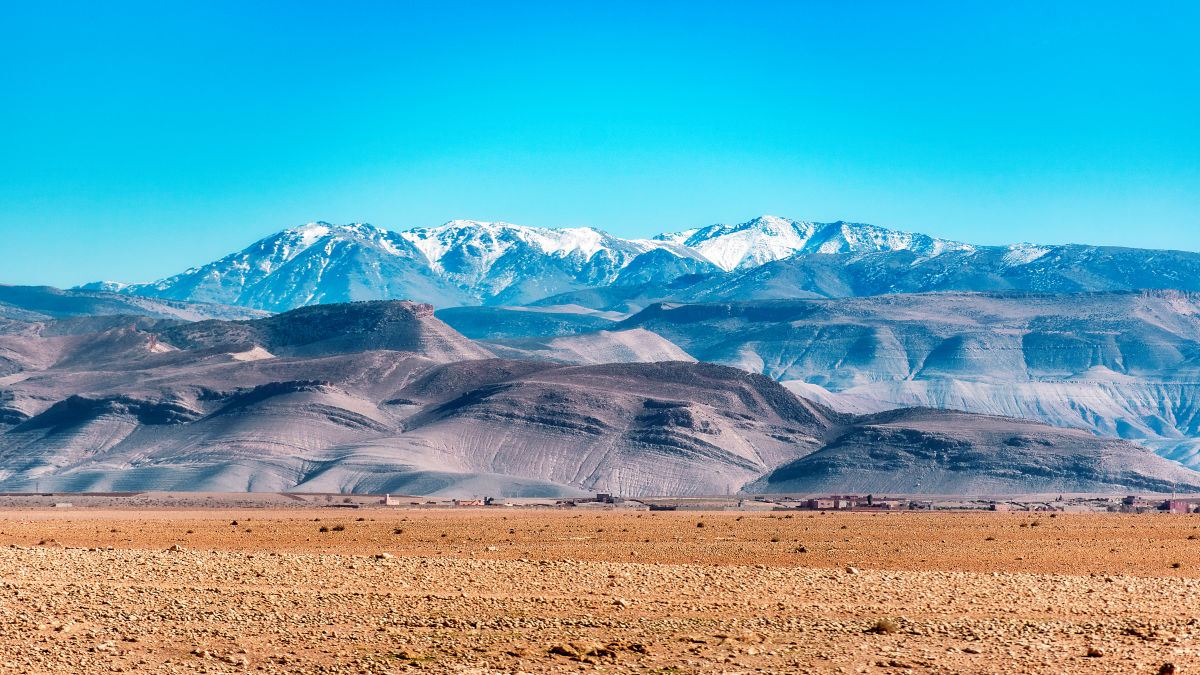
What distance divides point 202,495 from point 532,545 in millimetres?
84989

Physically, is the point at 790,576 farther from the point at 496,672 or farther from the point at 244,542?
Result: the point at 244,542

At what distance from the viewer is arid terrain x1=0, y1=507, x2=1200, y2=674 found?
26266mm

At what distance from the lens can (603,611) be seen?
31.8 m

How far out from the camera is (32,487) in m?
158

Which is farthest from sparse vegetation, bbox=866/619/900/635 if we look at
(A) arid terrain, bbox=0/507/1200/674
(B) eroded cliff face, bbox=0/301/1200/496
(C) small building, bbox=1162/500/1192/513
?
(B) eroded cliff face, bbox=0/301/1200/496

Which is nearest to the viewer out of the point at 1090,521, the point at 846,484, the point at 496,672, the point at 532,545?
the point at 496,672

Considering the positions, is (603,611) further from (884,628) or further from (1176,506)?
(1176,506)

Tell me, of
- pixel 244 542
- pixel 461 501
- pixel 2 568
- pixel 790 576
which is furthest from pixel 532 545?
pixel 461 501

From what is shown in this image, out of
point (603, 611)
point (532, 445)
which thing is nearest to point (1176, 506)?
point (532, 445)

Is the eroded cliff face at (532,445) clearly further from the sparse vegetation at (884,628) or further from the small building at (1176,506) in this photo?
the sparse vegetation at (884,628)

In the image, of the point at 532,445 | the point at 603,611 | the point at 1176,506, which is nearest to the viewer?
the point at 603,611

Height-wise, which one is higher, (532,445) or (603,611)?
(532,445)

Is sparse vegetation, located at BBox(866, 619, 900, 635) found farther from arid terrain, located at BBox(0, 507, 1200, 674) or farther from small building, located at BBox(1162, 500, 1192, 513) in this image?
small building, located at BBox(1162, 500, 1192, 513)

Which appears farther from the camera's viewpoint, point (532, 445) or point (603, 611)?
point (532, 445)
